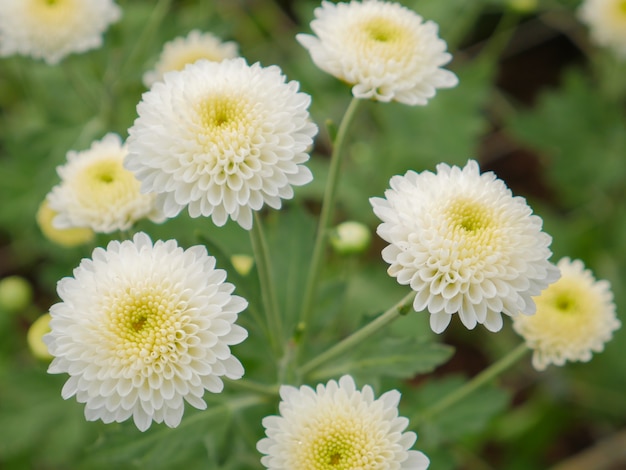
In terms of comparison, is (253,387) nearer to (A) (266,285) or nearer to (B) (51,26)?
(A) (266,285)

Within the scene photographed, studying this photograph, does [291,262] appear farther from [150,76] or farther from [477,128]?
[477,128]

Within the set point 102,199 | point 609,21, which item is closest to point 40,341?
point 102,199

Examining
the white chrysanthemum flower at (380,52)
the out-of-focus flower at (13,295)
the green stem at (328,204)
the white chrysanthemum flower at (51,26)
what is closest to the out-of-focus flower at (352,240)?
the green stem at (328,204)

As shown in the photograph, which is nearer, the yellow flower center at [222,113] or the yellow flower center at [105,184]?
the yellow flower center at [222,113]

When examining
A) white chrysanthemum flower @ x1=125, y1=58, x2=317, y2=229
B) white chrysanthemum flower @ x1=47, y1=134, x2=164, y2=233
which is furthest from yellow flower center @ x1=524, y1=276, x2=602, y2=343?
white chrysanthemum flower @ x1=47, y1=134, x2=164, y2=233

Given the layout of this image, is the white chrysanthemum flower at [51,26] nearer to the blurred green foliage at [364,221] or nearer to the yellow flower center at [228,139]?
the blurred green foliage at [364,221]

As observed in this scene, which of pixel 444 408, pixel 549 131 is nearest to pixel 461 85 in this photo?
pixel 549 131
